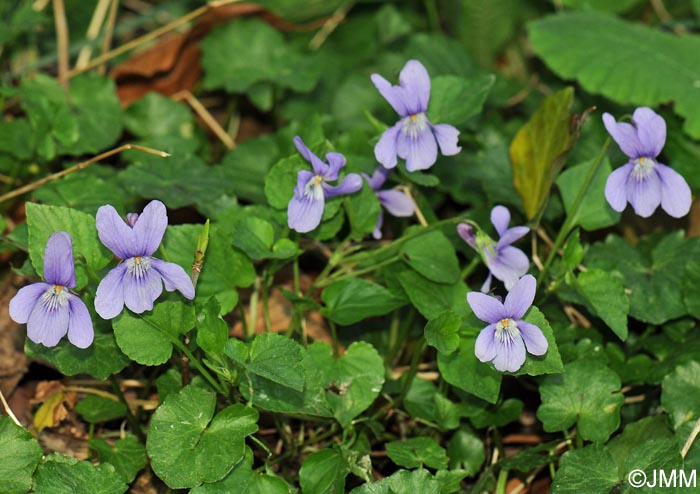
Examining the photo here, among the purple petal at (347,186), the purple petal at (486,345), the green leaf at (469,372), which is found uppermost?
the purple petal at (347,186)

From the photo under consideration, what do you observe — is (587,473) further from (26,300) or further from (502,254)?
(26,300)

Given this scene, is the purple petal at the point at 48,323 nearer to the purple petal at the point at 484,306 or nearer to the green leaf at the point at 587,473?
the purple petal at the point at 484,306

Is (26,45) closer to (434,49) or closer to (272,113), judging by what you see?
(272,113)

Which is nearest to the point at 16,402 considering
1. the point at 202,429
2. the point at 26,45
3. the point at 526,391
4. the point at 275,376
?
the point at 202,429

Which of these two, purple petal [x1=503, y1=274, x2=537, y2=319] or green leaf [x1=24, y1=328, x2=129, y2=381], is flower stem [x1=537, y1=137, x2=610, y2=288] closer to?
purple petal [x1=503, y1=274, x2=537, y2=319]

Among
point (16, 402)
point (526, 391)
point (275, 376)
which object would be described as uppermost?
point (275, 376)

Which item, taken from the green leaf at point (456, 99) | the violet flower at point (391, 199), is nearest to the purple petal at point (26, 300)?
the violet flower at point (391, 199)

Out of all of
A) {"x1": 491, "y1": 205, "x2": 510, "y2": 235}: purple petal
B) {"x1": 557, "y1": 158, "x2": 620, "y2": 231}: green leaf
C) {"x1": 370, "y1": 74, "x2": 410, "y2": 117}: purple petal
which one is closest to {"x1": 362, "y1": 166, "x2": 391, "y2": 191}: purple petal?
{"x1": 370, "y1": 74, "x2": 410, "y2": 117}: purple petal
